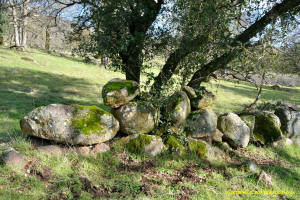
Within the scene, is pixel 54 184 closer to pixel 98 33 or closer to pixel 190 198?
pixel 190 198

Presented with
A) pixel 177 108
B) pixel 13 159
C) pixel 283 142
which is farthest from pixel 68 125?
pixel 283 142

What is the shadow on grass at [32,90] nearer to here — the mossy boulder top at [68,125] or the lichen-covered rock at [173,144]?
the mossy boulder top at [68,125]

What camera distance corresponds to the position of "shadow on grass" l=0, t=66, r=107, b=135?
36.0 ft

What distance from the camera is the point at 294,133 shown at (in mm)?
9164

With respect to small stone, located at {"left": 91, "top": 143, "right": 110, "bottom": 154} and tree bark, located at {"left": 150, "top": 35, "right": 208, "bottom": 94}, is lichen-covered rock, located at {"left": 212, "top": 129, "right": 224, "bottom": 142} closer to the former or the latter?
tree bark, located at {"left": 150, "top": 35, "right": 208, "bottom": 94}

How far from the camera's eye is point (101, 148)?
6.20 m

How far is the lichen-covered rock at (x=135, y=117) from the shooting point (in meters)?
6.75

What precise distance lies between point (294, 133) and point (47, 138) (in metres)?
9.53

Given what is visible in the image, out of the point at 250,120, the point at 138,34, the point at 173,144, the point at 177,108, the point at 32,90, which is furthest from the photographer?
the point at 32,90

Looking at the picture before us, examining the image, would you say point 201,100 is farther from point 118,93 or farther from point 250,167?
point 118,93

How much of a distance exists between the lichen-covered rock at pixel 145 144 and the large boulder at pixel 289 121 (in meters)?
5.97

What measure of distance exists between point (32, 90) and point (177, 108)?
477 inches

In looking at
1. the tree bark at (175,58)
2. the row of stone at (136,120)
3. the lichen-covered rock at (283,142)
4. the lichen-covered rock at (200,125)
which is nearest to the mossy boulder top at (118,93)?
the row of stone at (136,120)

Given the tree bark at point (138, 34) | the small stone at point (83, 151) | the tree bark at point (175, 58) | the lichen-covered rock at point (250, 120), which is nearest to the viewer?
the small stone at point (83, 151)
